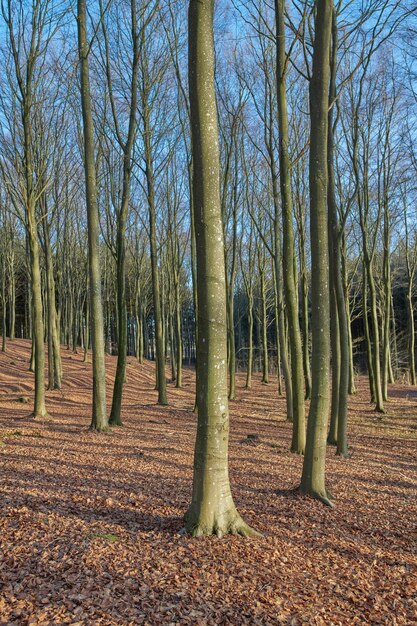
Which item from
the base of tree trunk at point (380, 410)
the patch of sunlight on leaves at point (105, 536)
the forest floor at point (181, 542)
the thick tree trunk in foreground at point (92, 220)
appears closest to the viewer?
the forest floor at point (181, 542)

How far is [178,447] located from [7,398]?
8.07 meters

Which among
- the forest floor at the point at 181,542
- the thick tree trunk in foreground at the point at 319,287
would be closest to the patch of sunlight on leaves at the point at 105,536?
the forest floor at the point at 181,542

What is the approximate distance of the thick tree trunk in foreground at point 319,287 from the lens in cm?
562

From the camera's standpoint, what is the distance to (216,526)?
13.5ft

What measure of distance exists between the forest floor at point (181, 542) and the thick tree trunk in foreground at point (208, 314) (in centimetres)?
26

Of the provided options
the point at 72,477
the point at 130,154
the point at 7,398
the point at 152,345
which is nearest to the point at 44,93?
the point at 130,154

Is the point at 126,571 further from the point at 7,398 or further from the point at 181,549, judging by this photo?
the point at 7,398

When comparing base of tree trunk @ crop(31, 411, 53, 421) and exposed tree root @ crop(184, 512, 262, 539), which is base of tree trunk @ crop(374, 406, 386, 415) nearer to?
base of tree trunk @ crop(31, 411, 53, 421)

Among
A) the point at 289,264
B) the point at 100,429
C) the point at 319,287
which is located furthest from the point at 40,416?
the point at 319,287

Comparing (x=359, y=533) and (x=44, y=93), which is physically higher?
(x=44, y=93)

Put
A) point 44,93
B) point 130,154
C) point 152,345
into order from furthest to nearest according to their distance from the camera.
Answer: point 152,345 < point 44,93 < point 130,154

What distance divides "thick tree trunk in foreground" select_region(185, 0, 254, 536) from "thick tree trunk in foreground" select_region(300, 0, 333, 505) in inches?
65.1

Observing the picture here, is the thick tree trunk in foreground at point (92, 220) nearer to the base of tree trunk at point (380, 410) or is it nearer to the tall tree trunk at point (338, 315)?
the tall tree trunk at point (338, 315)

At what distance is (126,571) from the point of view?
11.1 ft
